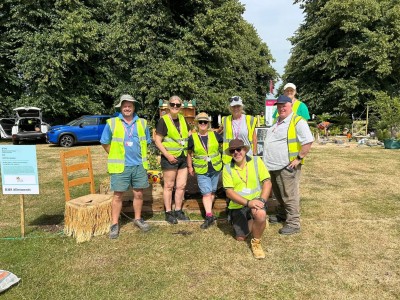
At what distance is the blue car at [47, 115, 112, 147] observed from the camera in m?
15.5

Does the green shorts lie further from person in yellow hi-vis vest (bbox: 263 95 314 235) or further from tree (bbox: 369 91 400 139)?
tree (bbox: 369 91 400 139)

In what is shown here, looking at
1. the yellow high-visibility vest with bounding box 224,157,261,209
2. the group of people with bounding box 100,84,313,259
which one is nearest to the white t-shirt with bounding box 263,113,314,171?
the group of people with bounding box 100,84,313,259

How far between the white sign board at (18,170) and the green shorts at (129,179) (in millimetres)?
1117

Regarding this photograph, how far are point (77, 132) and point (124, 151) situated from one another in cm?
1248

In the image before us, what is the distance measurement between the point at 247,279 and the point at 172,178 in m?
1.88

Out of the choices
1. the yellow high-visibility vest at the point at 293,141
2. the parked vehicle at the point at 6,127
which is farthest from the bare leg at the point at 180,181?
the parked vehicle at the point at 6,127

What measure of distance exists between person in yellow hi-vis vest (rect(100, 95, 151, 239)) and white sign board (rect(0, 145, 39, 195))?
1055mm

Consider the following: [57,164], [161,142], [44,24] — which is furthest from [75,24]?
[161,142]

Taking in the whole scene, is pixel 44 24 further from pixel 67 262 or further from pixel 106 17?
pixel 67 262

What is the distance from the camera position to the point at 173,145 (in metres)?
4.65

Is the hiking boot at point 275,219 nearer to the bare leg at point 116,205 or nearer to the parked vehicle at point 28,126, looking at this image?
the bare leg at point 116,205

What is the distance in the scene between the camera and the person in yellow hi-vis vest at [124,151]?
14.3 feet

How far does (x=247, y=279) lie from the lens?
3.41 metres

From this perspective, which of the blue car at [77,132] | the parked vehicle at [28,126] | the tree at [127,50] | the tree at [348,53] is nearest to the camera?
the blue car at [77,132]
